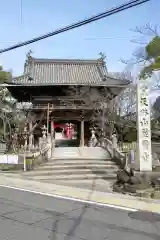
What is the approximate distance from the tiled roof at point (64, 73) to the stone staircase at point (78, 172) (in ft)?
39.4

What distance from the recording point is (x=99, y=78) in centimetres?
3838

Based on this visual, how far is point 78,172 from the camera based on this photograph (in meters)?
20.5

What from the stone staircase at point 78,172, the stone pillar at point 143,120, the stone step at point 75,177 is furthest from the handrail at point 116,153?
the stone pillar at point 143,120

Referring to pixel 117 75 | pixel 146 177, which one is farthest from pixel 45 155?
pixel 117 75

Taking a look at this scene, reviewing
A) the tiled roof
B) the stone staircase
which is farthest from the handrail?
the tiled roof

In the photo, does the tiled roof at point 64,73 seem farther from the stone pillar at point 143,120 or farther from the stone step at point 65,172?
the stone pillar at point 143,120

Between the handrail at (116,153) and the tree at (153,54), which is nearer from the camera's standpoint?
the tree at (153,54)

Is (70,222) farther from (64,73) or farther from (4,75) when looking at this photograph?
(4,75)

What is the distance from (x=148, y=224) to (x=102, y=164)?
49.8 ft

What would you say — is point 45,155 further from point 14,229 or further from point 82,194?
point 14,229

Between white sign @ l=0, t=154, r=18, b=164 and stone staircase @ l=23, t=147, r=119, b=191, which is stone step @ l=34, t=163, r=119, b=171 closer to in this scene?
stone staircase @ l=23, t=147, r=119, b=191

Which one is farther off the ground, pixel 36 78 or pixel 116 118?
pixel 36 78

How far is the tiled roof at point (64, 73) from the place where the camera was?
36719 millimetres

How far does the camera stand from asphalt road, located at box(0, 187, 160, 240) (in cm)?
671
